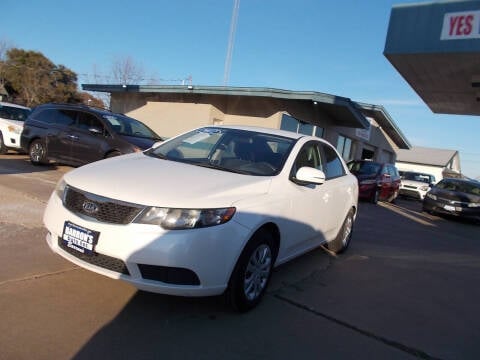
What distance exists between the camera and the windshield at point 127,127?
33.2 ft

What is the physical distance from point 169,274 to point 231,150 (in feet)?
6.28

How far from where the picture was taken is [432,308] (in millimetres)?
4629

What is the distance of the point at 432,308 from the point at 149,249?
Answer: 10.5 feet

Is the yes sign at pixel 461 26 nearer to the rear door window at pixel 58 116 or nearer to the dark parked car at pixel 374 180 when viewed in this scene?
the dark parked car at pixel 374 180

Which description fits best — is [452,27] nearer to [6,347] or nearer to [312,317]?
[312,317]

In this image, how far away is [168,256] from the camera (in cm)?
313

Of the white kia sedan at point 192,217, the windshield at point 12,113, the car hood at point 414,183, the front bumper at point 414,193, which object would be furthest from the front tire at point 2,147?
the car hood at point 414,183

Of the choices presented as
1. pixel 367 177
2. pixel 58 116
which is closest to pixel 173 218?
pixel 58 116

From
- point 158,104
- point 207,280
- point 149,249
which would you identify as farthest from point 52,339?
point 158,104

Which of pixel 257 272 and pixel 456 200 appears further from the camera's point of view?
pixel 456 200

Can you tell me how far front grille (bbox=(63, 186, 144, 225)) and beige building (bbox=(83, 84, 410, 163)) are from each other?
1248cm

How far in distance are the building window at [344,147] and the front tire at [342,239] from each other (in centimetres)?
1596

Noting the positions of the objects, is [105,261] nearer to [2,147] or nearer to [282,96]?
[2,147]

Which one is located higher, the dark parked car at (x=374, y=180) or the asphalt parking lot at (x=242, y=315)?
the dark parked car at (x=374, y=180)
